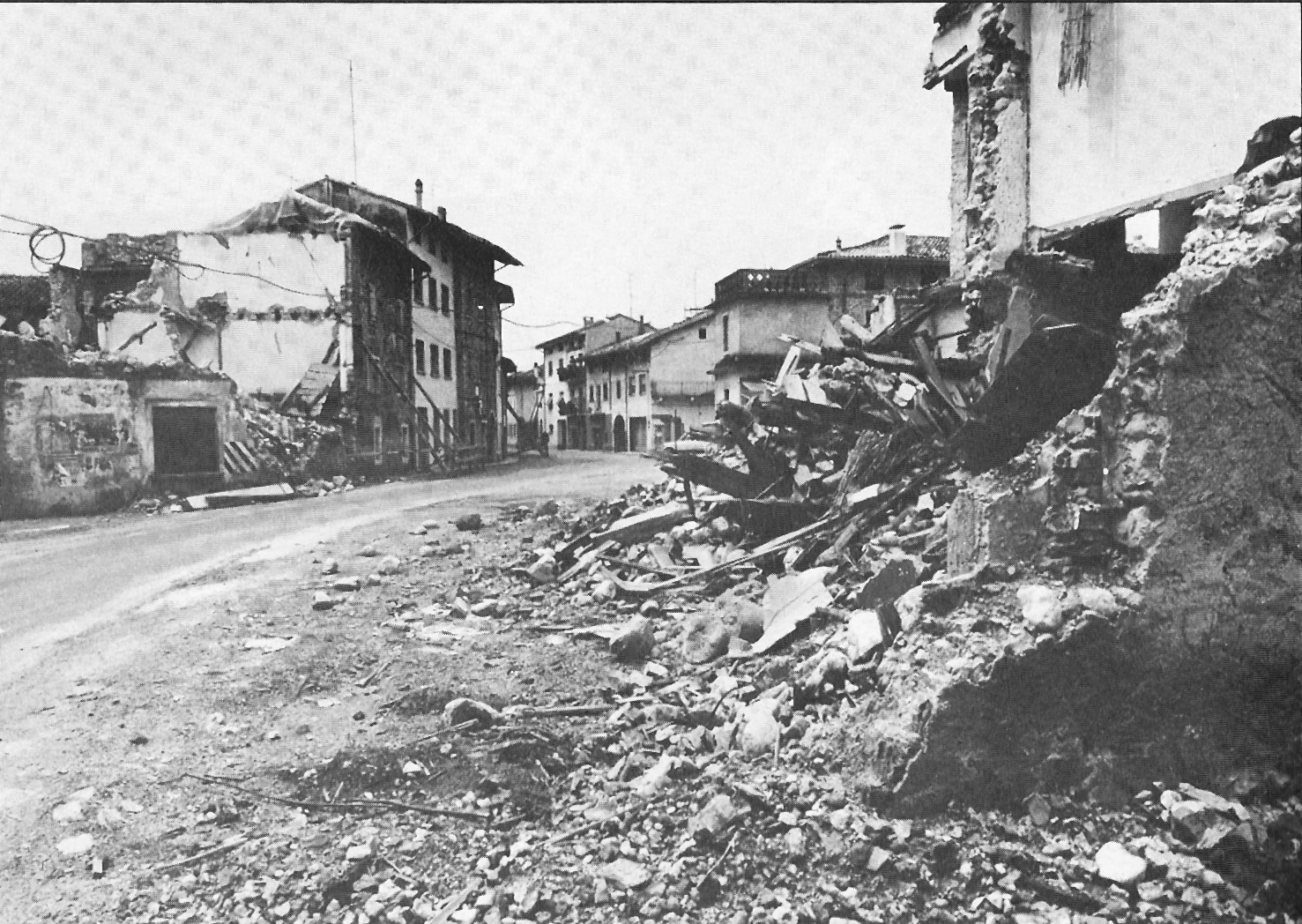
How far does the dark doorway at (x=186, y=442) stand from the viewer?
18.7 metres

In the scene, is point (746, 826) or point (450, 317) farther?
point (450, 317)

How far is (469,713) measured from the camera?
202 inches

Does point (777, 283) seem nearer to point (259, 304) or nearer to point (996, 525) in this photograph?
point (259, 304)

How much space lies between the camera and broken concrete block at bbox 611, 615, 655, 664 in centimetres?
637

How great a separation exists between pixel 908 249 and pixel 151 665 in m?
36.9

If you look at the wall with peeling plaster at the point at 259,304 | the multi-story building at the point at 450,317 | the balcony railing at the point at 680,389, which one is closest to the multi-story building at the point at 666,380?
the balcony railing at the point at 680,389

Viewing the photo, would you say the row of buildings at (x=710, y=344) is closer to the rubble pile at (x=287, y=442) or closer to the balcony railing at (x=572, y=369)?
the balcony railing at (x=572, y=369)

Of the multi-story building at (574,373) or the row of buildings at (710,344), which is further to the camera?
the multi-story building at (574,373)

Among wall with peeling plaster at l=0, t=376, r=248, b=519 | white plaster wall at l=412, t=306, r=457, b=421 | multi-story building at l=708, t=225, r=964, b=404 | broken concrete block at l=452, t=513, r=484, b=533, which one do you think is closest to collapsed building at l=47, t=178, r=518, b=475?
white plaster wall at l=412, t=306, r=457, b=421

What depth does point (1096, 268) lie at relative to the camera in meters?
6.23

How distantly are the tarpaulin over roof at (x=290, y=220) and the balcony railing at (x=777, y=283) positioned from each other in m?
18.8

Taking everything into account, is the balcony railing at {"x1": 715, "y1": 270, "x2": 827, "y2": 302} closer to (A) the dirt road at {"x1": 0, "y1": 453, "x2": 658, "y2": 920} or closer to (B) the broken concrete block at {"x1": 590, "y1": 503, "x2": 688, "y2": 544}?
(A) the dirt road at {"x1": 0, "y1": 453, "x2": 658, "y2": 920}

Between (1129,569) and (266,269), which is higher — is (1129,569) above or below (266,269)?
below

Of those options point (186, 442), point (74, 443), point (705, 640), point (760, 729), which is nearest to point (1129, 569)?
point (760, 729)
